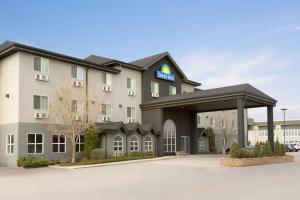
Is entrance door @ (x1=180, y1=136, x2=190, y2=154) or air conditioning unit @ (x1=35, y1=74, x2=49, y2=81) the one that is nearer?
air conditioning unit @ (x1=35, y1=74, x2=49, y2=81)

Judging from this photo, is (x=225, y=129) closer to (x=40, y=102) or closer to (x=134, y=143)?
(x=134, y=143)

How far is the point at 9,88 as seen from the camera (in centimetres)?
2641

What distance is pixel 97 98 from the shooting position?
30875 millimetres

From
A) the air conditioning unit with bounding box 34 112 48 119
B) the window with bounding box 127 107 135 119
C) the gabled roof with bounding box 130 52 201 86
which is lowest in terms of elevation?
the air conditioning unit with bounding box 34 112 48 119

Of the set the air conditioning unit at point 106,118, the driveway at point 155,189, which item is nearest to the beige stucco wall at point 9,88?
the air conditioning unit at point 106,118

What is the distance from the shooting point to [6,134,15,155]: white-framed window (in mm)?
25722

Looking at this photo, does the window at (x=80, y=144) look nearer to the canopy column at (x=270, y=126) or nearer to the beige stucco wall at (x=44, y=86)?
the beige stucco wall at (x=44, y=86)

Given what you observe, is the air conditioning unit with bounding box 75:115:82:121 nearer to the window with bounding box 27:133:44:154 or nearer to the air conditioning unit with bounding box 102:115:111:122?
the window with bounding box 27:133:44:154

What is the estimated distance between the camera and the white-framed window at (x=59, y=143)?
88.9 ft

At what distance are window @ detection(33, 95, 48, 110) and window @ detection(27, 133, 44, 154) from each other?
2.15 m

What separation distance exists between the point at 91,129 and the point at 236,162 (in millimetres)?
12135

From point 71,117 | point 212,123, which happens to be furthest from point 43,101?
point 212,123

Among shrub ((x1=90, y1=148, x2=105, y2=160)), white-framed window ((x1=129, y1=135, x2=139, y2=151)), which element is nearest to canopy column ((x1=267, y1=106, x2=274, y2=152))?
white-framed window ((x1=129, y1=135, x2=139, y2=151))

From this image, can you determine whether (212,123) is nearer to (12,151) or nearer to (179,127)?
(179,127)
